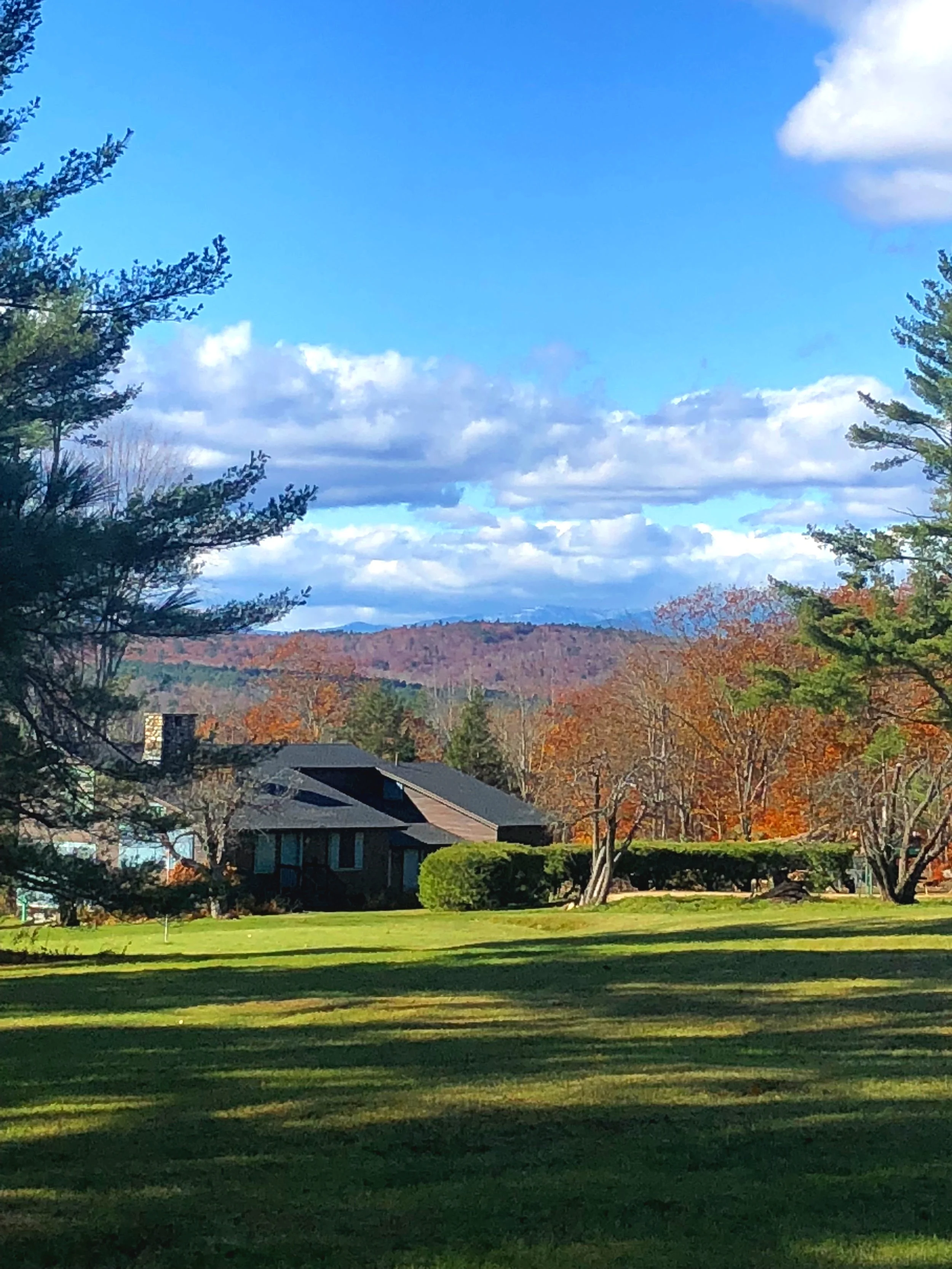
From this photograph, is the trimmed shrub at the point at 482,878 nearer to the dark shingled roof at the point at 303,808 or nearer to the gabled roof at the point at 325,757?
the dark shingled roof at the point at 303,808

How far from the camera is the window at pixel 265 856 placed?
160 feet

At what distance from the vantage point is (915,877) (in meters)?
32.8

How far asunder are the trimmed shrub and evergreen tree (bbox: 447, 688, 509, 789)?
85.9 feet

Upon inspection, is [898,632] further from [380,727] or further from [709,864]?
[380,727]

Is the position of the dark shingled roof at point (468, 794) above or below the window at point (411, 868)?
above

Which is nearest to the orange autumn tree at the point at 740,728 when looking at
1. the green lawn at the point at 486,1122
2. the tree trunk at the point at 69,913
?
the tree trunk at the point at 69,913

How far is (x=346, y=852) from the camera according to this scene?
51.1 m

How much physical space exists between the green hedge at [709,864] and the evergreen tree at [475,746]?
82.8 ft

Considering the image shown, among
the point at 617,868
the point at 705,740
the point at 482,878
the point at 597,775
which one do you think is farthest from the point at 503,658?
the point at 597,775

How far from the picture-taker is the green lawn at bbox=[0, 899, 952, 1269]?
5.82m

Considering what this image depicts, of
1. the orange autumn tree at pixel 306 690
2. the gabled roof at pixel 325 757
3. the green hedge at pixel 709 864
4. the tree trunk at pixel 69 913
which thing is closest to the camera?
the tree trunk at pixel 69 913

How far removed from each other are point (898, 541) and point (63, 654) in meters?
21.0

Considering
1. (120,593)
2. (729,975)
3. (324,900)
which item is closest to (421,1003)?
(729,975)

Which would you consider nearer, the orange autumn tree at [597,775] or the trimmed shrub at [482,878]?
the orange autumn tree at [597,775]
